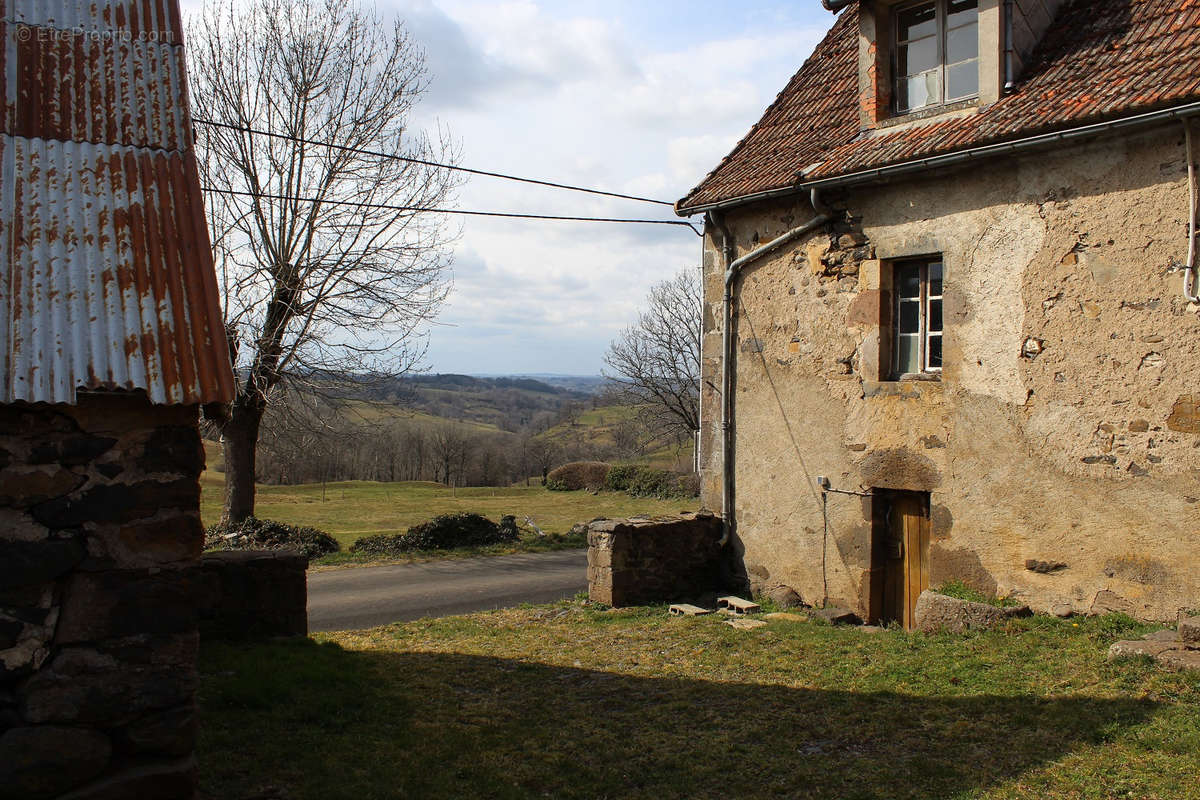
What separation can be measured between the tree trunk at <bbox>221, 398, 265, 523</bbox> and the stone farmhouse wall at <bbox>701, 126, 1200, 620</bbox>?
9.57 m

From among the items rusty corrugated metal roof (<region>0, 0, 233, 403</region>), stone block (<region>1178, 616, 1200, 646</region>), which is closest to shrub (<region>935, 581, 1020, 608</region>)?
stone block (<region>1178, 616, 1200, 646</region>)

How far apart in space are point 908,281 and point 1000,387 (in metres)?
1.57

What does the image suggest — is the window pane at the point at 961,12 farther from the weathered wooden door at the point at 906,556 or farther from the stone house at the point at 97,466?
the stone house at the point at 97,466

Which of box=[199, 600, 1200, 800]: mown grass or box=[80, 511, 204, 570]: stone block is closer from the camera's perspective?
box=[80, 511, 204, 570]: stone block

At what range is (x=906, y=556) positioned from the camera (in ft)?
Result: 30.6

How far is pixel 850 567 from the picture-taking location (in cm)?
944

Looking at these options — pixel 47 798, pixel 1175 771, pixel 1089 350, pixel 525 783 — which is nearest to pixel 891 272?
pixel 1089 350

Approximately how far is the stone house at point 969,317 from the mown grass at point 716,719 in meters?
1.18

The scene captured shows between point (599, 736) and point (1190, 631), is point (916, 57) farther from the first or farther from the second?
point (599, 736)

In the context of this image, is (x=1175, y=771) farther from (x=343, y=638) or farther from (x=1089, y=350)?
(x=343, y=638)

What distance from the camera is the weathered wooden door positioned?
30.1 ft

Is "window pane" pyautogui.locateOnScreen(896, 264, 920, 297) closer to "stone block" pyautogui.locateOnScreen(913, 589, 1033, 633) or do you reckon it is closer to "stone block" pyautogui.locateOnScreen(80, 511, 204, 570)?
"stone block" pyautogui.locateOnScreen(913, 589, 1033, 633)

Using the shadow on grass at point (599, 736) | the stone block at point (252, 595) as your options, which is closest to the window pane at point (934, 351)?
the shadow on grass at point (599, 736)

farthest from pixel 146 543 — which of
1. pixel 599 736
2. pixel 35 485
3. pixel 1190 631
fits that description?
pixel 1190 631
